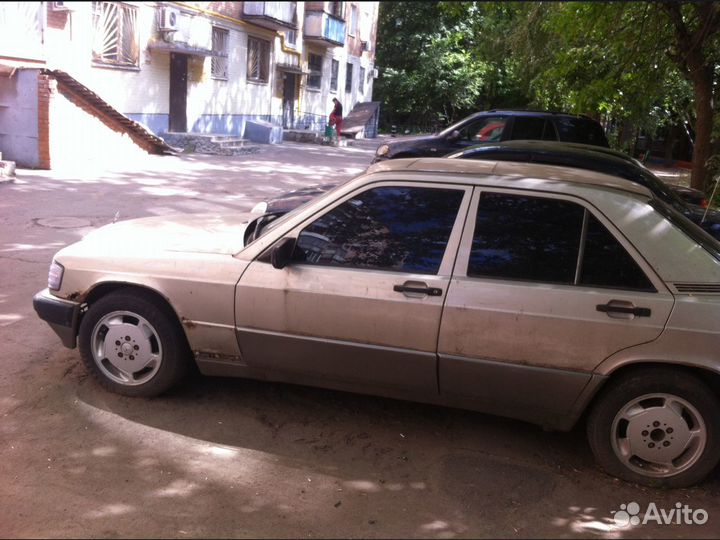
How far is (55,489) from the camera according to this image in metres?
3.42

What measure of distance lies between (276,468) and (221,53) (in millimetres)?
20971

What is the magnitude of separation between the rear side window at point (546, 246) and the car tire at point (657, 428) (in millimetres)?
529

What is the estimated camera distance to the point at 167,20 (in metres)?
19.5

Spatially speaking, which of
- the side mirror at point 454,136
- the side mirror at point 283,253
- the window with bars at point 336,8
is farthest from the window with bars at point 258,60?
the side mirror at point 283,253

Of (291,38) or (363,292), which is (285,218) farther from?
(291,38)

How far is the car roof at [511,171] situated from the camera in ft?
12.8

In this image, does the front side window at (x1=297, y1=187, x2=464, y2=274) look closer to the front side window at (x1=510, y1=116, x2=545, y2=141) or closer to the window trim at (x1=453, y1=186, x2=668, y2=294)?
the window trim at (x1=453, y1=186, x2=668, y2=294)

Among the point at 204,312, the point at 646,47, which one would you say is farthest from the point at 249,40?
the point at 204,312

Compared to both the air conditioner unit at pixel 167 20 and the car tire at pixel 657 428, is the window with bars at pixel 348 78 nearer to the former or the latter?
the air conditioner unit at pixel 167 20

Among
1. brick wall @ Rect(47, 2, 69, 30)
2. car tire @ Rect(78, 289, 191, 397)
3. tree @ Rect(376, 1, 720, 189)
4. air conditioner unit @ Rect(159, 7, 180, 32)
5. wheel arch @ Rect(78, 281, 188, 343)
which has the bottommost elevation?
car tire @ Rect(78, 289, 191, 397)

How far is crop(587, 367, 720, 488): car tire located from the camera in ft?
11.6

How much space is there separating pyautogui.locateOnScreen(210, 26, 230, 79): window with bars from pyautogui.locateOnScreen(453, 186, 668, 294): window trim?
67.4 feet

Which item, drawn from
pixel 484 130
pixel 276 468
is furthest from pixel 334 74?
pixel 276 468
